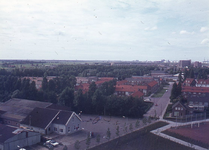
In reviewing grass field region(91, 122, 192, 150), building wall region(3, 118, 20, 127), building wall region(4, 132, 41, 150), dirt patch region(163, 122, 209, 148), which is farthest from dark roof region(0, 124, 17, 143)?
dirt patch region(163, 122, 209, 148)

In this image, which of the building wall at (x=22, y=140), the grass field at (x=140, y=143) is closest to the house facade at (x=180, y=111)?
the grass field at (x=140, y=143)

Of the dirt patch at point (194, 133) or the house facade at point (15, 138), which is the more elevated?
the house facade at point (15, 138)

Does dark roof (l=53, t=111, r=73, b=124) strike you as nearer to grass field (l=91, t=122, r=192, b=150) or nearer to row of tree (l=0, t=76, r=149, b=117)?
grass field (l=91, t=122, r=192, b=150)

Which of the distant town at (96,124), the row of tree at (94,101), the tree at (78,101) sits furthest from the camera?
the tree at (78,101)

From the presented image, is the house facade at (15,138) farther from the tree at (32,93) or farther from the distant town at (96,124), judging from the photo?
the tree at (32,93)

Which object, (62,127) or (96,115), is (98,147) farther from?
(96,115)

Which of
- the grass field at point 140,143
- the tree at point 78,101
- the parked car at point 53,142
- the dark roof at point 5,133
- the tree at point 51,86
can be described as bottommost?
the parked car at point 53,142

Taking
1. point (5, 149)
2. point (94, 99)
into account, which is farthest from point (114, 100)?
point (5, 149)
